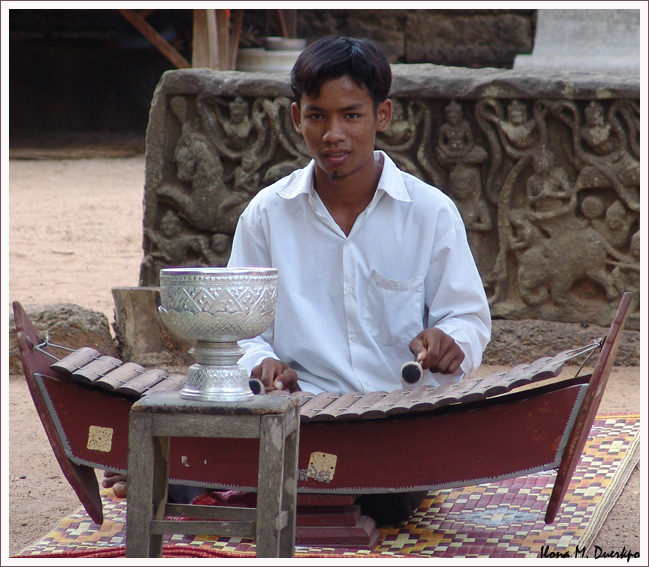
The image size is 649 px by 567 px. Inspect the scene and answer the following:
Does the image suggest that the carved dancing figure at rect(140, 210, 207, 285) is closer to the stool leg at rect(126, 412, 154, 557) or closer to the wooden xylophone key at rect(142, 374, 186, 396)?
the wooden xylophone key at rect(142, 374, 186, 396)

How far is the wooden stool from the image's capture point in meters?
2.12

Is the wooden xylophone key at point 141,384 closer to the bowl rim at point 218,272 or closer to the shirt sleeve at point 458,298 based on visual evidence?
the bowl rim at point 218,272

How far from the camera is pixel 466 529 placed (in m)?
2.96

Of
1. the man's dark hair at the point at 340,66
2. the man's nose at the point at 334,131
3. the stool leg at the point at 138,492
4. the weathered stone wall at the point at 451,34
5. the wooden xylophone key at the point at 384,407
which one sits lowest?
the stool leg at the point at 138,492

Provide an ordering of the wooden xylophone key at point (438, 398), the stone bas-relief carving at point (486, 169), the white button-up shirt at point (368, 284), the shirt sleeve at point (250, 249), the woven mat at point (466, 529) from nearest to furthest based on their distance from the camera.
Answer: the wooden xylophone key at point (438, 398)
the woven mat at point (466, 529)
the white button-up shirt at point (368, 284)
the shirt sleeve at point (250, 249)
the stone bas-relief carving at point (486, 169)

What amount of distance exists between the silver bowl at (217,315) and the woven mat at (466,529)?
0.65m

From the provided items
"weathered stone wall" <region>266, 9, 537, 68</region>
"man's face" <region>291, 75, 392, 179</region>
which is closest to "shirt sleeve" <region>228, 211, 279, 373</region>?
"man's face" <region>291, 75, 392, 179</region>

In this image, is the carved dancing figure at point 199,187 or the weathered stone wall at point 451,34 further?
the weathered stone wall at point 451,34

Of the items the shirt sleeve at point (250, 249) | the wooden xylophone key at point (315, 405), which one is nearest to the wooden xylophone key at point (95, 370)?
the shirt sleeve at point (250, 249)

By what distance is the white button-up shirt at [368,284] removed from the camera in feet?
10.1

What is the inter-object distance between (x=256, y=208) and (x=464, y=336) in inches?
32.9

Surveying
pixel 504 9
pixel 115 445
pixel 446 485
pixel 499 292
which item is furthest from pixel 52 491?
pixel 504 9

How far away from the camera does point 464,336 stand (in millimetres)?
2953

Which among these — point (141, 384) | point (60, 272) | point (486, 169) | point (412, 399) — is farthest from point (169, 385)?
point (60, 272)
